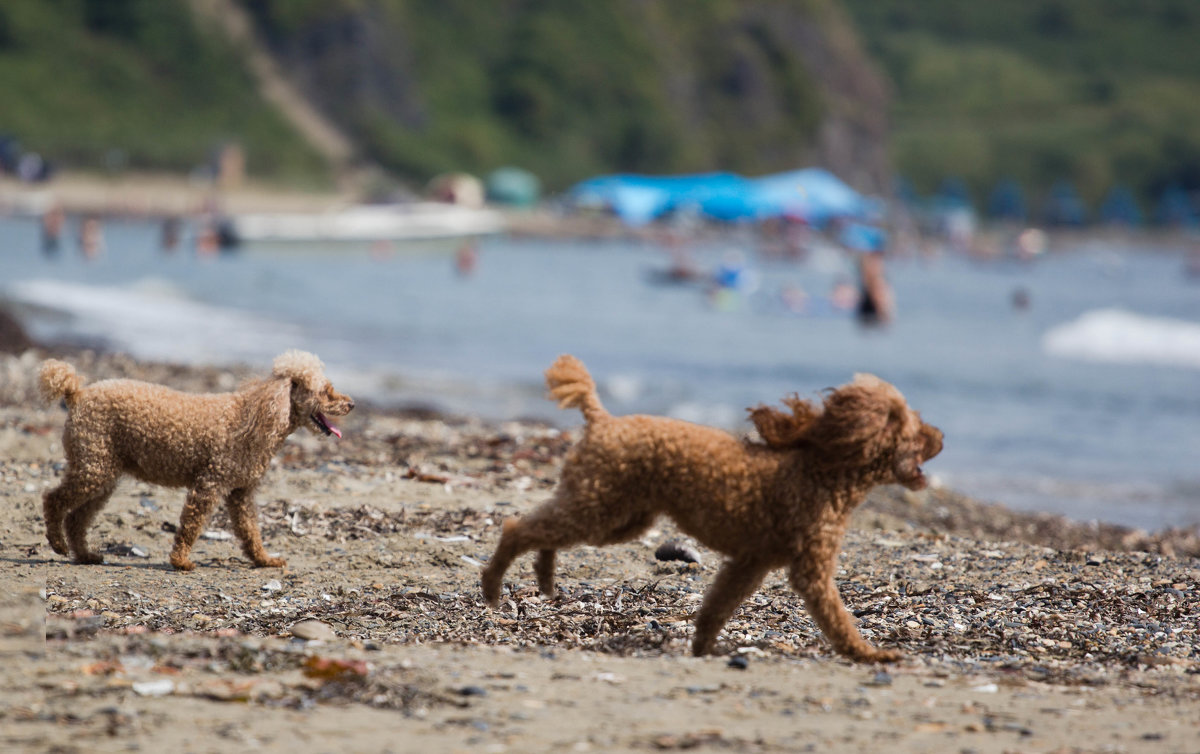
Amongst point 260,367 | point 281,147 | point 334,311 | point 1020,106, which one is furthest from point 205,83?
point 1020,106

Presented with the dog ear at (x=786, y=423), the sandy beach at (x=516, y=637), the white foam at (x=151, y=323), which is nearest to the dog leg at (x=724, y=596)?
the sandy beach at (x=516, y=637)

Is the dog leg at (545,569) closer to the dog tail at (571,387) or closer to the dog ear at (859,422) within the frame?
the dog tail at (571,387)

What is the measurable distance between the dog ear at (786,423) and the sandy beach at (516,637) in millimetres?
975

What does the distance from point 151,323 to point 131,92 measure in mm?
67262

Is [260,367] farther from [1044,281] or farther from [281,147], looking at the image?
[281,147]

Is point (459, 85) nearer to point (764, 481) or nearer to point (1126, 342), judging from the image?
point (1126, 342)

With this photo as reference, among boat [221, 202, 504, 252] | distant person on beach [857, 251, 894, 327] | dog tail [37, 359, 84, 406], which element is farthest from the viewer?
boat [221, 202, 504, 252]

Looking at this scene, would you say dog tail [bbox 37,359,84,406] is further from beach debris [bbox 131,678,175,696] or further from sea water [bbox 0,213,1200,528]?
sea water [bbox 0,213,1200,528]

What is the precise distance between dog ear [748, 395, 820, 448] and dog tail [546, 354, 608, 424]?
71 centimetres

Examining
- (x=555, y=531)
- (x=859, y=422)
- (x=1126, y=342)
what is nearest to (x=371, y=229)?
(x=1126, y=342)

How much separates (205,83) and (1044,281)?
2244 inches

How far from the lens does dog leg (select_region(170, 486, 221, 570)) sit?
7051mm

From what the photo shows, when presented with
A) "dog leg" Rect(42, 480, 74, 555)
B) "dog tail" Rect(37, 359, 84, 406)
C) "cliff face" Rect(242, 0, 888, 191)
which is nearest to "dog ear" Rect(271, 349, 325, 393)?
"dog tail" Rect(37, 359, 84, 406)

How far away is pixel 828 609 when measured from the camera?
5.62 metres
